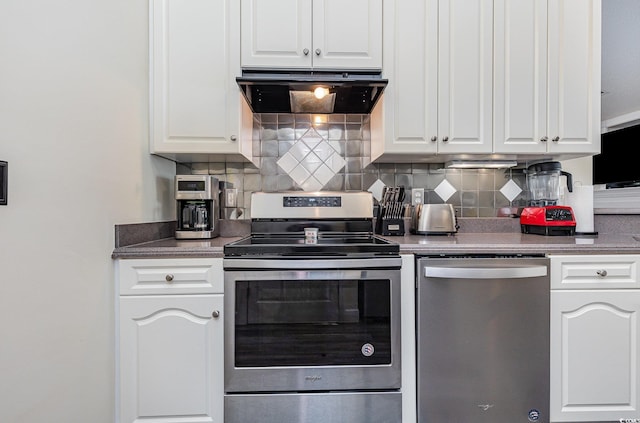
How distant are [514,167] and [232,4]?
1.90 metres

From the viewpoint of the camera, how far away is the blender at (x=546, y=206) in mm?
1700

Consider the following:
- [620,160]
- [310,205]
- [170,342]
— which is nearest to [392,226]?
[310,205]

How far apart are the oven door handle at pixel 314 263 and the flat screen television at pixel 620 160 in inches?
135

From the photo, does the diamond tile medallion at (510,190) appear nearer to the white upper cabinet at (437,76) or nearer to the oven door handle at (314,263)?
the white upper cabinet at (437,76)

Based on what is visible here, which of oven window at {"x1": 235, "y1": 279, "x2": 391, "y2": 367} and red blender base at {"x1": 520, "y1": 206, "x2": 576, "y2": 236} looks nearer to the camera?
oven window at {"x1": 235, "y1": 279, "x2": 391, "y2": 367}

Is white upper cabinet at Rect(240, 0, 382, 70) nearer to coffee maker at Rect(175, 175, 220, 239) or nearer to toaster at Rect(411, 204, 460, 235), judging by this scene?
coffee maker at Rect(175, 175, 220, 239)

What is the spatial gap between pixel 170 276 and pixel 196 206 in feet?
1.60

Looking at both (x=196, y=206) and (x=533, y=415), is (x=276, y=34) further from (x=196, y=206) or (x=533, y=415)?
(x=533, y=415)

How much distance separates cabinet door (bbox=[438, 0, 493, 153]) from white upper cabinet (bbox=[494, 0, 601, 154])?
55mm

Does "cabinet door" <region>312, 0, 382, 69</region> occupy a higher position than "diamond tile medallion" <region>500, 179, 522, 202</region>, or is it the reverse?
"cabinet door" <region>312, 0, 382, 69</region>

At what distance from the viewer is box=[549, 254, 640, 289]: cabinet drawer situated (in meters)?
1.35

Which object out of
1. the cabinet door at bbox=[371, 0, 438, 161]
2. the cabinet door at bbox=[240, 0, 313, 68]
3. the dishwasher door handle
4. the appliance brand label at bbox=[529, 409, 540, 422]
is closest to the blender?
the dishwasher door handle

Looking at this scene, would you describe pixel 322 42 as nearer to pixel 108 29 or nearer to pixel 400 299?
pixel 108 29

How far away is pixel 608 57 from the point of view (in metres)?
2.62
